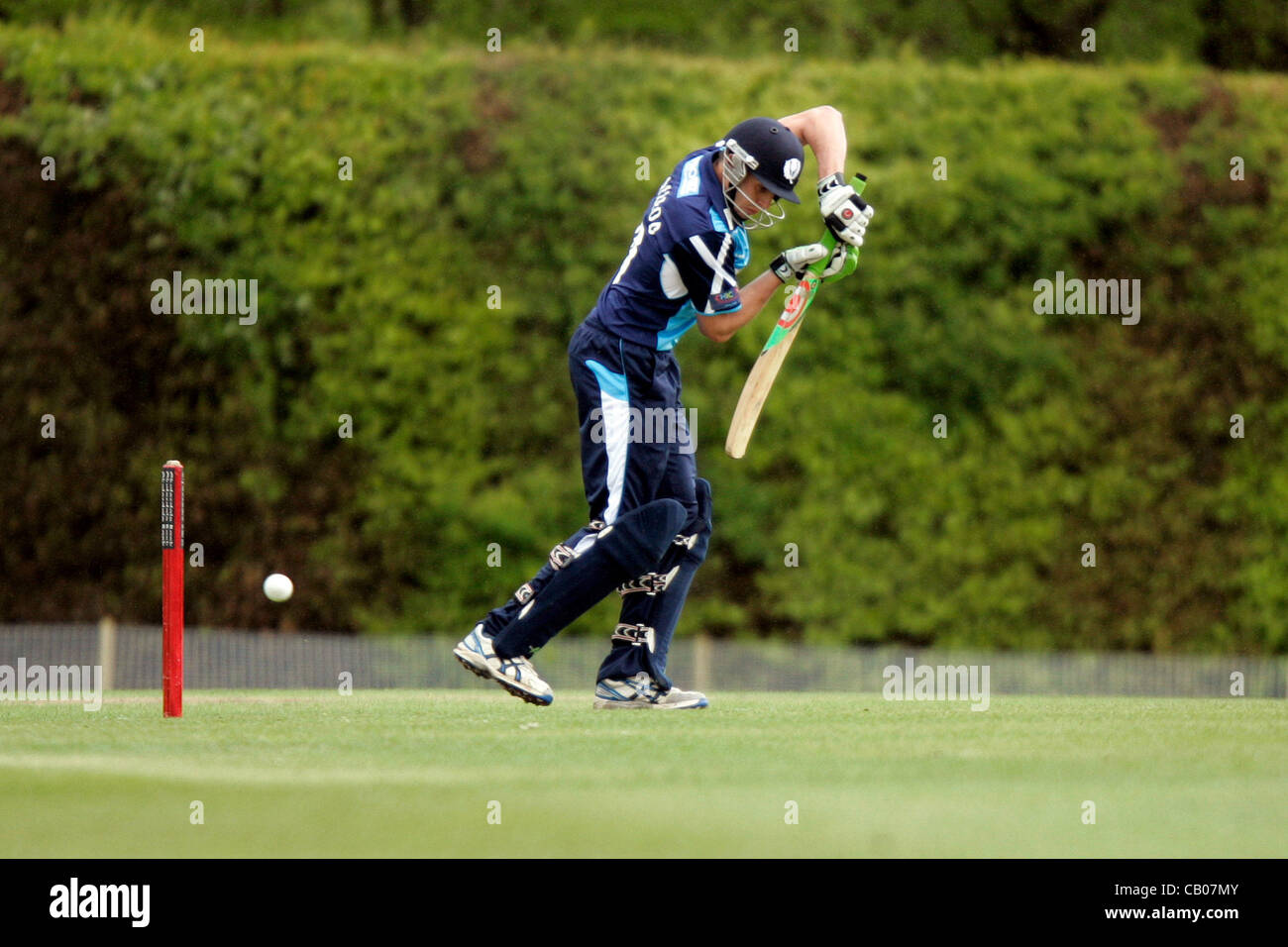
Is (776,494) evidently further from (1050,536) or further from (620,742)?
(620,742)

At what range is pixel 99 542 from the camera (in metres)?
11.7

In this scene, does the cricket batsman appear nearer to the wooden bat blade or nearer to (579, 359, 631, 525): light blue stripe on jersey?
(579, 359, 631, 525): light blue stripe on jersey

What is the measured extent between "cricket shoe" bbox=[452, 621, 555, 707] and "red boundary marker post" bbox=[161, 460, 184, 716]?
41.1 inches

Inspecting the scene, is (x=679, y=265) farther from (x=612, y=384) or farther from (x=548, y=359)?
(x=548, y=359)

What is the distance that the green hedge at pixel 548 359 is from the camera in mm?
11578

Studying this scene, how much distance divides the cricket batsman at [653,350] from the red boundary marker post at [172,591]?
106cm

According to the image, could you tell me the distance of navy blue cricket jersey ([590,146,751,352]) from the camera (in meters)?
6.62

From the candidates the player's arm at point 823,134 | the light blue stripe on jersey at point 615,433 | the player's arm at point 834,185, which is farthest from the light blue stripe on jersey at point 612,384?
the player's arm at point 823,134

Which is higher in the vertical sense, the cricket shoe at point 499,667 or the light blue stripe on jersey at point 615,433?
the light blue stripe on jersey at point 615,433

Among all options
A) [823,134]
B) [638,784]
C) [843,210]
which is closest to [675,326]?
[843,210]

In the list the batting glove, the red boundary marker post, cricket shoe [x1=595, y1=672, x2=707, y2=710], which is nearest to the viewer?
the red boundary marker post

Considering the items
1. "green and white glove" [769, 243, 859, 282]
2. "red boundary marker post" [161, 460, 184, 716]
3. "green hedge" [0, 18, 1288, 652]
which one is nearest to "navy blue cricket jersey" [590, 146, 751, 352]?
"green and white glove" [769, 243, 859, 282]

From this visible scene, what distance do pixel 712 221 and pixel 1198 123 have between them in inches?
266

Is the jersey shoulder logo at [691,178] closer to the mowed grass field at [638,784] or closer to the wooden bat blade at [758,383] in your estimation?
the wooden bat blade at [758,383]
